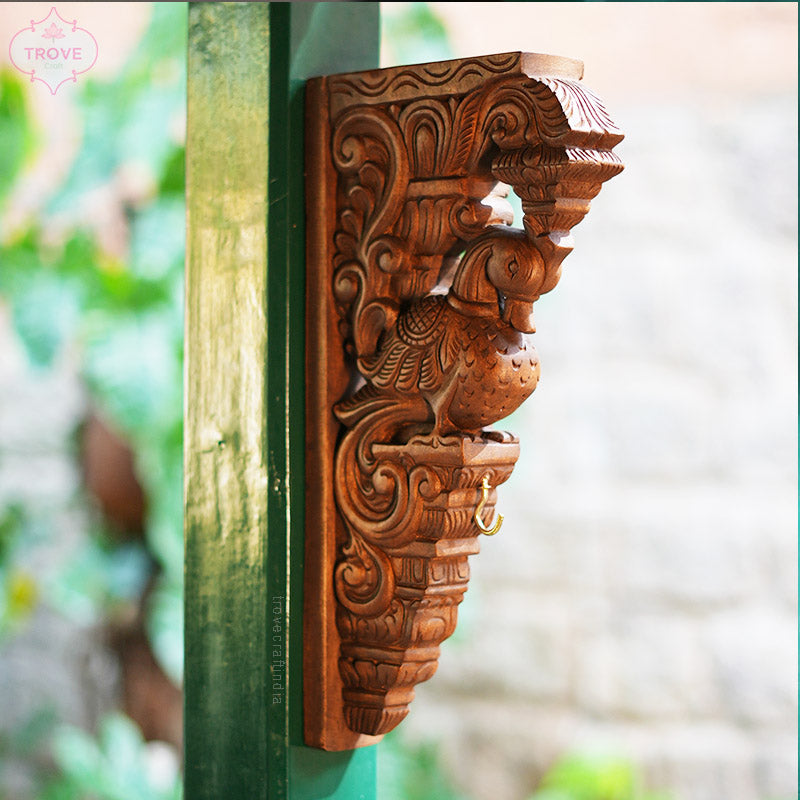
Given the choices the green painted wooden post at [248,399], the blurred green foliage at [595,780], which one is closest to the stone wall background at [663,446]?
the blurred green foliage at [595,780]

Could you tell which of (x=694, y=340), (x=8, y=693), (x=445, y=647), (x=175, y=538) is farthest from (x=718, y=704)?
(x=8, y=693)

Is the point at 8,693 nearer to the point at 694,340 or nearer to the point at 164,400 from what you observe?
the point at 164,400

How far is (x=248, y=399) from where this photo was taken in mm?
877

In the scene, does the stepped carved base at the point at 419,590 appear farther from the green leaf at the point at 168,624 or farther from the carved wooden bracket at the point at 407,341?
the green leaf at the point at 168,624

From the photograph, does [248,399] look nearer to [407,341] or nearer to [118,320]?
[407,341]

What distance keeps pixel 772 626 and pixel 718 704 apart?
152 mm

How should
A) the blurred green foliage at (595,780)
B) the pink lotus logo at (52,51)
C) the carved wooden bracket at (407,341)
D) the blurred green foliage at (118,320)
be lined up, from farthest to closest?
1. the blurred green foliage at (595,780)
2. the blurred green foliage at (118,320)
3. the pink lotus logo at (52,51)
4. the carved wooden bracket at (407,341)

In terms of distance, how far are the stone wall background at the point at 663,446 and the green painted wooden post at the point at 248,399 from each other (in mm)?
1122

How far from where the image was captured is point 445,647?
2.06 meters

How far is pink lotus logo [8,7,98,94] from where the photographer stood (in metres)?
1.06

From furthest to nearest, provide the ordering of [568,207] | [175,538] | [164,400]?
[175,538] < [164,400] < [568,207]

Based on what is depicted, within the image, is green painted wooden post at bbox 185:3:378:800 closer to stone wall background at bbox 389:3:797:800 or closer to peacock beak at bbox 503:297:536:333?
peacock beak at bbox 503:297:536:333

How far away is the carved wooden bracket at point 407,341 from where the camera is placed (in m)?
0.80

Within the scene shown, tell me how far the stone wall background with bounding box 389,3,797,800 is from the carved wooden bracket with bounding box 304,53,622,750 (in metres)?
1.16
